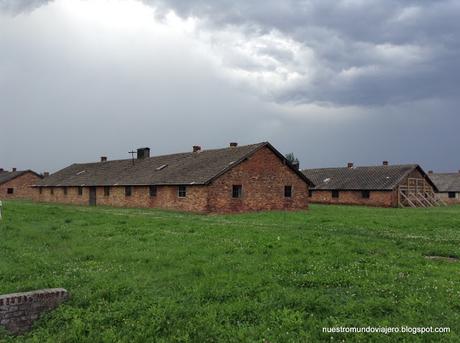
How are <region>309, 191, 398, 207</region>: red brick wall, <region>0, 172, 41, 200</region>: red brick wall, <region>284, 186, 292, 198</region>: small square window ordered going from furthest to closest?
<region>0, 172, 41, 200</region>: red brick wall < <region>309, 191, 398, 207</region>: red brick wall < <region>284, 186, 292, 198</region>: small square window

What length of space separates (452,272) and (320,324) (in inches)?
181

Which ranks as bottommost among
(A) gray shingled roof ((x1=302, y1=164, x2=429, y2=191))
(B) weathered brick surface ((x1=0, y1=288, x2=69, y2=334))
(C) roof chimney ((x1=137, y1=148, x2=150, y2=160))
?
(B) weathered brick surface ((x1=0, y1=288, x2=69, y2=334))

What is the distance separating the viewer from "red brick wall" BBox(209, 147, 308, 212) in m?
30.4

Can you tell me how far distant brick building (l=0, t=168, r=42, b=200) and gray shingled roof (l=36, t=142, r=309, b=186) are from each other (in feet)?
50.6

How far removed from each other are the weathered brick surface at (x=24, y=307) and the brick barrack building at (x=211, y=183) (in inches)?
833

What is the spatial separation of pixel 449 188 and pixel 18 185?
69347mm

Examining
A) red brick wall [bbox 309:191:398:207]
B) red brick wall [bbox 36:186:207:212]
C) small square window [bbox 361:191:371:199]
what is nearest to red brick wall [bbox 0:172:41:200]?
red brick wall [bbox 36:186:207:212]

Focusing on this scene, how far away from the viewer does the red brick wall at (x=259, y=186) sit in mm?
30359

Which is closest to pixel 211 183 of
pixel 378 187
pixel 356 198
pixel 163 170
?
pixel 163 170

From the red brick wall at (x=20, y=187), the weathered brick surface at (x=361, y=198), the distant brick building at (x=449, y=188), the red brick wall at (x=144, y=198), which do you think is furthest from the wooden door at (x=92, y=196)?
the distant brick building at (x=449, y=188)

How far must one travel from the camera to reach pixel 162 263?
36.0 feet

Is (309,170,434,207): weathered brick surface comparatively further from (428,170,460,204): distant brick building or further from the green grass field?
the green grass field

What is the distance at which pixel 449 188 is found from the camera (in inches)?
2502

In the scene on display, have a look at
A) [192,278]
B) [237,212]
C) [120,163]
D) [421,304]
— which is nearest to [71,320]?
[192,278]
